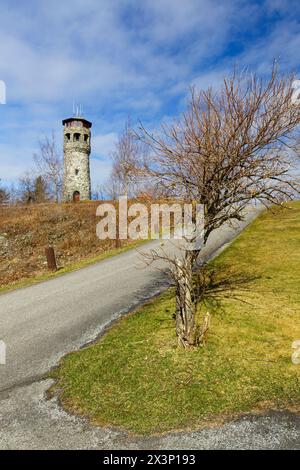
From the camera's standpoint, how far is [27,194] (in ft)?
187

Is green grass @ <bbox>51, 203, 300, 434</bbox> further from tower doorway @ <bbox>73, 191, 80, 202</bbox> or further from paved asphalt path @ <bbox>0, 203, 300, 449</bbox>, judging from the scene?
tower doorway @ <bbox>73, 191, 80, 202</bbox>

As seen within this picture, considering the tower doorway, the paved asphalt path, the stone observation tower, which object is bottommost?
the paved asphalt path

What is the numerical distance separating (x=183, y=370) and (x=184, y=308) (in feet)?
3.47

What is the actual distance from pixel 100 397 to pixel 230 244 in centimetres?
1183

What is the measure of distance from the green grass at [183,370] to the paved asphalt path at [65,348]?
25 cm

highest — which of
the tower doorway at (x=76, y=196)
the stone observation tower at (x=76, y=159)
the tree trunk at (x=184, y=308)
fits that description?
the stone observation tower at (x=76, y=159)

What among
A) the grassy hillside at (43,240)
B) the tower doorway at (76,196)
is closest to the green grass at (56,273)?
the grassy hillside at (43,240)

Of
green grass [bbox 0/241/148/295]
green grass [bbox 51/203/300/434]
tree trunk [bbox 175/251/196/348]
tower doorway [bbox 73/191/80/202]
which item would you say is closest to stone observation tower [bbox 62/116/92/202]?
tower doorway [bbox 73/191/80/202]

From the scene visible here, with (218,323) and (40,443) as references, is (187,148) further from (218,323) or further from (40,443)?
(40,443)

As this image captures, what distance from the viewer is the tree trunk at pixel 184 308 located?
5.73 metres

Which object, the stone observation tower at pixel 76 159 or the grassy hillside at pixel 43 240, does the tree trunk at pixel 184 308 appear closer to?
the grassy hillside at pixel 43 240

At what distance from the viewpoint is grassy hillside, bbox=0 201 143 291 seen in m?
16.7

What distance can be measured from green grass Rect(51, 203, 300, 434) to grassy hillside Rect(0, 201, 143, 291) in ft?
25.7
